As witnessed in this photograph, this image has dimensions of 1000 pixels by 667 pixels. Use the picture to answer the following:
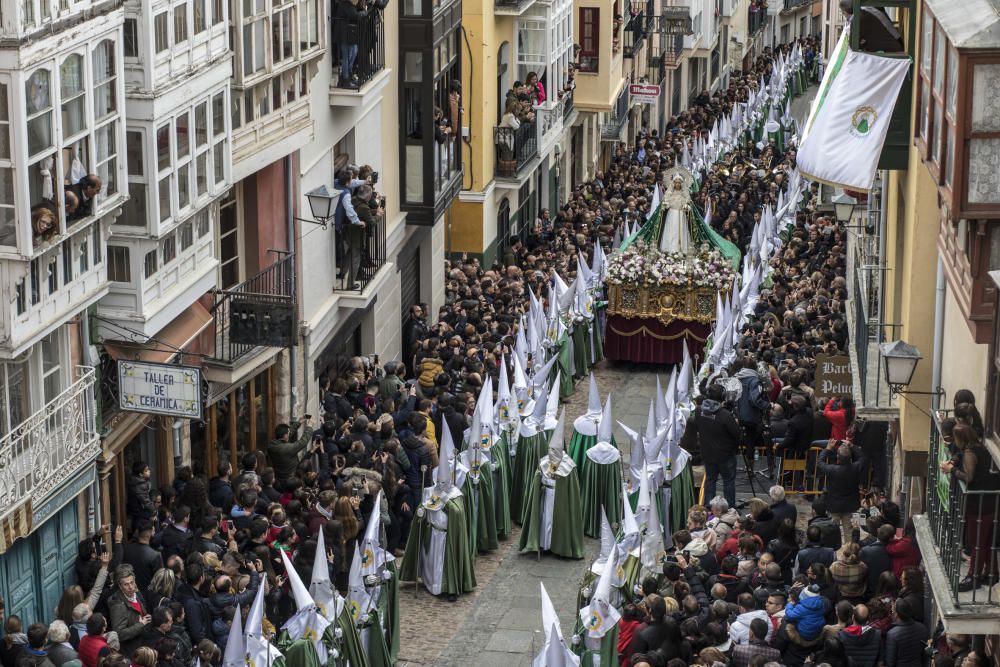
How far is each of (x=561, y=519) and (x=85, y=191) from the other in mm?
8442

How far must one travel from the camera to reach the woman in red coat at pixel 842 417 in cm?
2419

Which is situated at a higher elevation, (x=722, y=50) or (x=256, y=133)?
(x=256, y=133)

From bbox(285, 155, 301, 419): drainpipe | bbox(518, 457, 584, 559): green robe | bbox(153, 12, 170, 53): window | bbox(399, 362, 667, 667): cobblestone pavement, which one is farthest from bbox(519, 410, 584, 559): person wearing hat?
bbox(153, 12, 170, 53): window

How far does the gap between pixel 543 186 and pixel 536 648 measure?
27104mm

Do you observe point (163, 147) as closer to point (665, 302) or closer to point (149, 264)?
point (149, 264)

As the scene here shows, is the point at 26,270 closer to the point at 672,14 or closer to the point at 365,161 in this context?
the point at 365,161

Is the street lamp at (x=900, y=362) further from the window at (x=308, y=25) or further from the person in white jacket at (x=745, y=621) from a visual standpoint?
the window at (x=308, y=25)

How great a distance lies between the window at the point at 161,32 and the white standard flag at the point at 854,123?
6.89 m

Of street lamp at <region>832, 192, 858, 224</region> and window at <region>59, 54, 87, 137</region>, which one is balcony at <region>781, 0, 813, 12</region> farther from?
window at <region>59, 54, 87, 137</region>

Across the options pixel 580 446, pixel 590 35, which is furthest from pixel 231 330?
pixel 590 35

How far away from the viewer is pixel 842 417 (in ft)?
79.6

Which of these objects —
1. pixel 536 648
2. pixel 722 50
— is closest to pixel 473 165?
pixel 536 648

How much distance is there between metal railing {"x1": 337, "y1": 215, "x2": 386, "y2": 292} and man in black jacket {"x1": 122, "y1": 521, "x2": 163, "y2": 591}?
9.19 metres

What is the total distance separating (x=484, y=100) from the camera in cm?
3797
